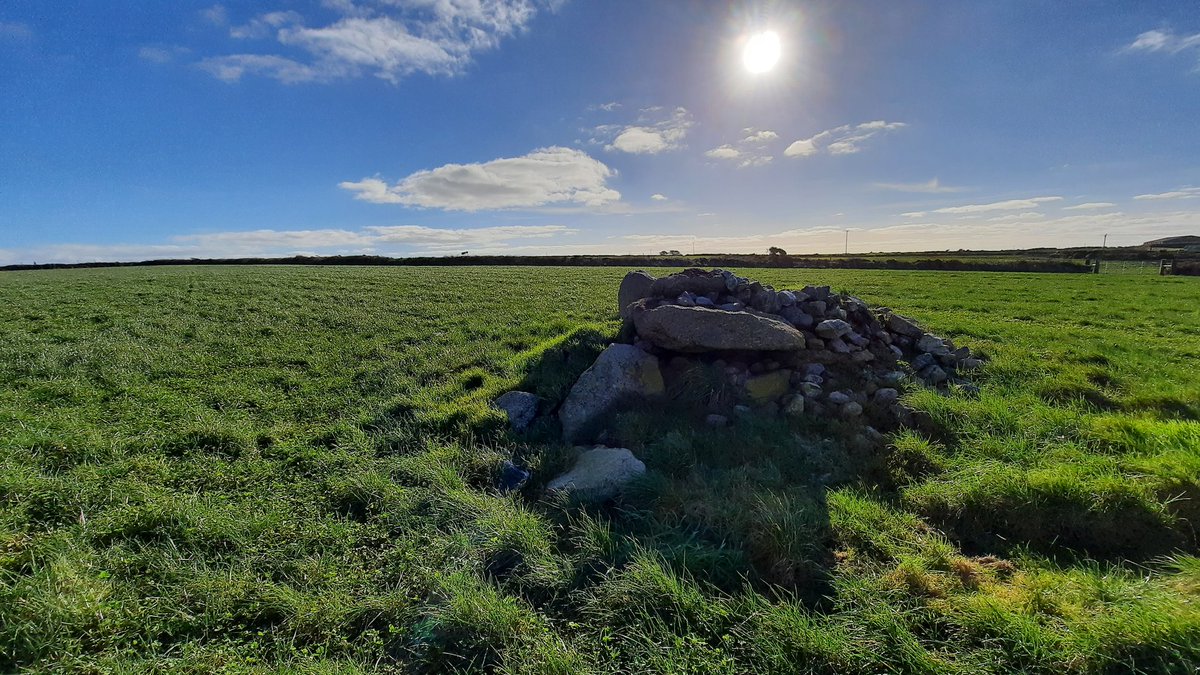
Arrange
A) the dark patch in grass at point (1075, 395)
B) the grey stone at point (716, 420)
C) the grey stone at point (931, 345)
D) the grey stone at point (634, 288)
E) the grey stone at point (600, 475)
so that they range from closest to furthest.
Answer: the grey stone at point (600, 475) → the grey stone at point (716, 420) → the dark patch in grass at point (1075, 395) → the grey stone at point (931, 345) → the grey stone at point (634, 288)

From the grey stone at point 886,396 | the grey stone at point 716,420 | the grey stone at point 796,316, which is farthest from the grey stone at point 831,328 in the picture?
the grey stone at point 716,420

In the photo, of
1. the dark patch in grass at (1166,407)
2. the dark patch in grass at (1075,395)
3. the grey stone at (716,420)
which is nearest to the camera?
the dark patch in grass at (1166,407)

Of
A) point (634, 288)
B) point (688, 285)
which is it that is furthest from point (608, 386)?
point (634, 288)

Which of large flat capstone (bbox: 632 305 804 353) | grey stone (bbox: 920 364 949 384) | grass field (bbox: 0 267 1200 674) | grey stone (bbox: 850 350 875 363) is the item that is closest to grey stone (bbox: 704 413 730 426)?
grass field (bbox: 0 267 1200 674)

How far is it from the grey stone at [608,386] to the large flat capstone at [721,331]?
1.67 feet

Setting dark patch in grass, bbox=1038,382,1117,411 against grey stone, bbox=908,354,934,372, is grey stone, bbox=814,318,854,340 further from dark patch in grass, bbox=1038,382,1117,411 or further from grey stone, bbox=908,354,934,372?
dark patch in grass, bbox=1038,382,1117,411

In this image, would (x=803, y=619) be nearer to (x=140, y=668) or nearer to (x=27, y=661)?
(x=140, y=668)

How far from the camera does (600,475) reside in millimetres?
4914

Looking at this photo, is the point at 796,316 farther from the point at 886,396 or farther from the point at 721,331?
the point at 886,396

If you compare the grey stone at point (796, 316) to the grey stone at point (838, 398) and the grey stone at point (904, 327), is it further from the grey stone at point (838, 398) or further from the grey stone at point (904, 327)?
the grey stone at point (904, 327)

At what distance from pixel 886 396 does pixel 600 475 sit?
4.15m

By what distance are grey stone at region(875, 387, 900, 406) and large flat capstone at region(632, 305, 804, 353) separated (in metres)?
1.18

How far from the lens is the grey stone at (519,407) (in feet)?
21.8

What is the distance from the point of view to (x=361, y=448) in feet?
19.6
